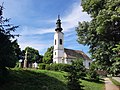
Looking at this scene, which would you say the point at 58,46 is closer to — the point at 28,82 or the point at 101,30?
the point at 28,82

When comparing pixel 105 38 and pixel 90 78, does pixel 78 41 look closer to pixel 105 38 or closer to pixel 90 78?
pixel 105 38

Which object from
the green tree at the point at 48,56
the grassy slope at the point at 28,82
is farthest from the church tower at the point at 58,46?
Result: the grassy slope at the point at 28,82

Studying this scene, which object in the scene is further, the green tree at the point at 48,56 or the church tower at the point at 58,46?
the green tree at the point at 48,56

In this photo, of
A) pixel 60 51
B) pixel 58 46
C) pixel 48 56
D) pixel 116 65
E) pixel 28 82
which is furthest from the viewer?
pixel 48 56

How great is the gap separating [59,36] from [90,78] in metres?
46.5

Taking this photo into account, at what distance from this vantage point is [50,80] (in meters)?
22.4

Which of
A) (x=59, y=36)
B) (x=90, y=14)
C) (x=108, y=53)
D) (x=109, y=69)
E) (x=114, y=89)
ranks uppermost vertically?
(x=59, y=36)

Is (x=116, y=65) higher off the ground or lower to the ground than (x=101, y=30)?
lower

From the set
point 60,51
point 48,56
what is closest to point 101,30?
point 60,51

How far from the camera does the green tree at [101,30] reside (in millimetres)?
19234

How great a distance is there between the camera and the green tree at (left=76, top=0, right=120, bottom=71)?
1923 cm

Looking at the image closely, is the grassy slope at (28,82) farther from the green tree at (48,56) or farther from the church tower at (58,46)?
the green tree at (48,56)

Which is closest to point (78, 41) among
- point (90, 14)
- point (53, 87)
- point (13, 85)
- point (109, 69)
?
point (90, 14)

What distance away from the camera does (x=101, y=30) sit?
19.3m
